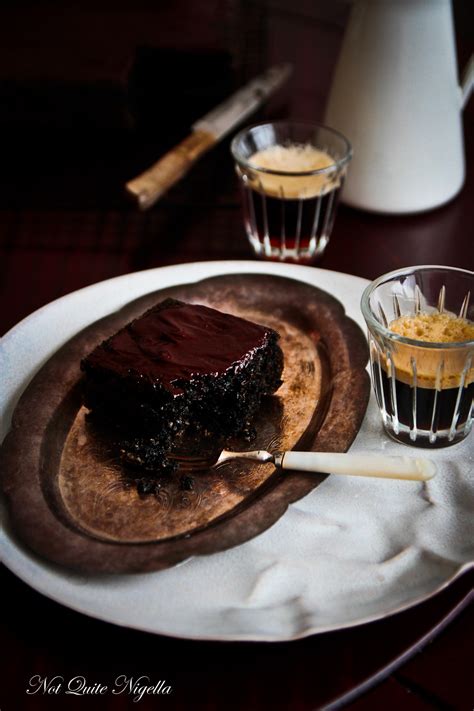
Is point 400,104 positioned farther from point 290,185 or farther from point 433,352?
point 433,352

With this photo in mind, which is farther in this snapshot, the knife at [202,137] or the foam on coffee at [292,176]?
the knife at [202,137]

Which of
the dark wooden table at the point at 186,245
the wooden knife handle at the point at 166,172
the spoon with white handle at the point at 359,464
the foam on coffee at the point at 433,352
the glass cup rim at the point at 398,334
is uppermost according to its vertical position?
the glass cup rim at the point at 398,334

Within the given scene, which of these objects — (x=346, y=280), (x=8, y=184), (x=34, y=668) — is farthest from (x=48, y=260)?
(x=34, y=668)

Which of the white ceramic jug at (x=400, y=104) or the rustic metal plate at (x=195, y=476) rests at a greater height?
the white ceramic jug at (x=400, y=104)

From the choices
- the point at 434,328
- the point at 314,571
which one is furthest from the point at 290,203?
the point at 314,571

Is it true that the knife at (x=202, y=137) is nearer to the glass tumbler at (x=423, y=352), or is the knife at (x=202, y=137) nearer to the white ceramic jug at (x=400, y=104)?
the white ceramic jug at (x=400, y=104)

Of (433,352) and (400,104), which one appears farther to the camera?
(400,104)

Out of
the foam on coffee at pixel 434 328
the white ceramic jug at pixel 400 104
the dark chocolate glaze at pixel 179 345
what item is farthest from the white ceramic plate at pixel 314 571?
the white ceramic jug at pixel 400 104
